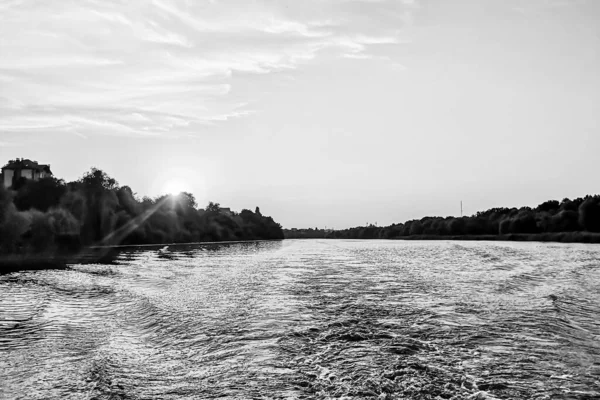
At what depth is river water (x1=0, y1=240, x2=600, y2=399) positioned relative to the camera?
9.73 metres

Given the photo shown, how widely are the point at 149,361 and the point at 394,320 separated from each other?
8813 mm

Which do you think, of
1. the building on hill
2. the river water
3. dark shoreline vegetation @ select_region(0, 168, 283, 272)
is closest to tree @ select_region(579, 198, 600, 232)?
dark shoreline vegetation @ select_region(0, 168, 283, 272)

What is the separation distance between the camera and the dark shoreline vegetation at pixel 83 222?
5481cm

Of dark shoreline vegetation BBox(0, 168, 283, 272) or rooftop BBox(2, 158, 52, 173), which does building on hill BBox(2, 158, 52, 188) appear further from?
dark shoreline vegetation BBox(0, 168, 283, 272)

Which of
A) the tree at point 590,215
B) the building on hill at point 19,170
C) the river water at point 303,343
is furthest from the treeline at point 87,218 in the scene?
the tree at point 590,215

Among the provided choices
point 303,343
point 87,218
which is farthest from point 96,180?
point 303,343

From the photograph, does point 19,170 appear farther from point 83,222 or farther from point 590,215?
point 590,215

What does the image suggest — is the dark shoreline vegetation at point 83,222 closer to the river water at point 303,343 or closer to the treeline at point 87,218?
the treeline at point 87,218

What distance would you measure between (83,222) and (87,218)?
2.37 m

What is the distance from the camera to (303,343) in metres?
13.7

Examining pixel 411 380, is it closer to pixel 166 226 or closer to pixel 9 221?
pixel 9 221

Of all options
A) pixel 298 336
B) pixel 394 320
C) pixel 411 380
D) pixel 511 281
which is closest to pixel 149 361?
pixel 298 336

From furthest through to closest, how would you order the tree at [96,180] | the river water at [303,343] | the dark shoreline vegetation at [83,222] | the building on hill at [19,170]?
1. the building on hill at [19,170]
2. the tree at [96,180]
3. the dark shoreline vegetation at [83,222]
4. the river water at [303,343]

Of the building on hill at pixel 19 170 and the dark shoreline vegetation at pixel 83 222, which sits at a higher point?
the building on hill at pixel 19 170
